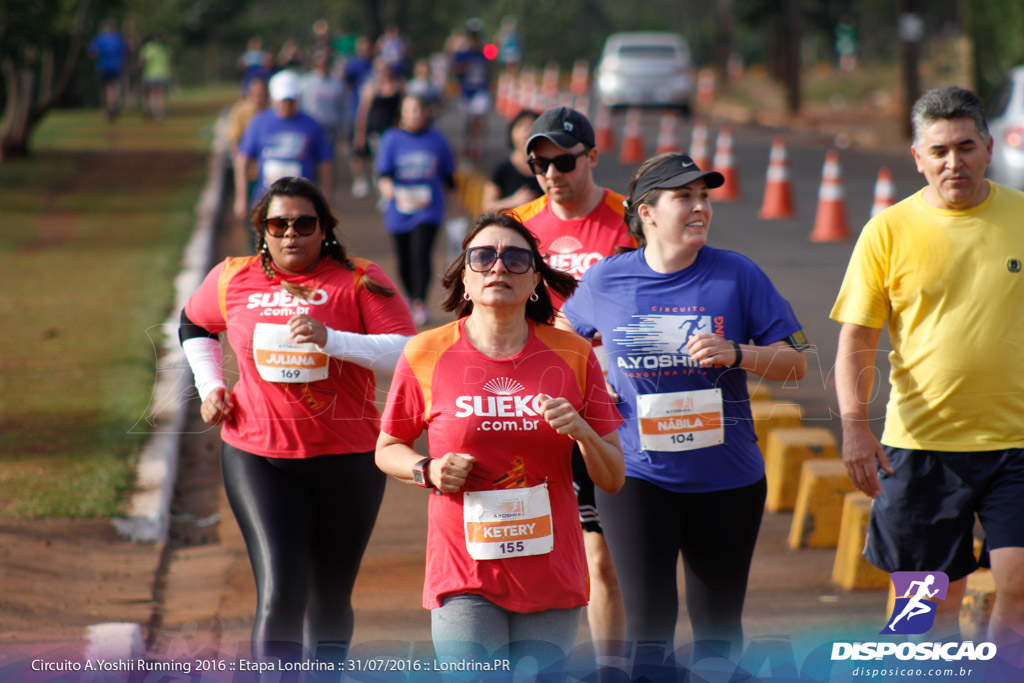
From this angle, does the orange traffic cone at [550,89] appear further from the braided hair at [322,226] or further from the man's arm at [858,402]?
the man's arm at [858,402]

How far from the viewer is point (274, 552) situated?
14.5 feet

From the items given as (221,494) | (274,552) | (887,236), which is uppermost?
(887,236)

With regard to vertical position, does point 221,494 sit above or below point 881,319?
below

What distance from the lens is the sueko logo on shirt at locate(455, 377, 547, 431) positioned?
3.60 meters

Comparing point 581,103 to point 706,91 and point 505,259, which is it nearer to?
point 706,91

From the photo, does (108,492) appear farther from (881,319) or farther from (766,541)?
(881,319)

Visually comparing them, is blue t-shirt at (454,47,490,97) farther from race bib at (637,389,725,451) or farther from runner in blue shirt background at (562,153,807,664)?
race bib at (637,389,725,451)

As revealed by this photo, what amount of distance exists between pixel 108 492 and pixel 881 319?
14.4ft

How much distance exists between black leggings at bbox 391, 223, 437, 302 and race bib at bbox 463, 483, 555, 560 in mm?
7262

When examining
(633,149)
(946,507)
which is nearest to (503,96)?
(633,149)

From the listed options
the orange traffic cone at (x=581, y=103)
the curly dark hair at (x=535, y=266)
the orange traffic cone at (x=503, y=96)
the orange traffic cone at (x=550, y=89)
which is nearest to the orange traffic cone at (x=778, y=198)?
the curly dark hair at (x=535, y=266)

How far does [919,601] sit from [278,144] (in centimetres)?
816

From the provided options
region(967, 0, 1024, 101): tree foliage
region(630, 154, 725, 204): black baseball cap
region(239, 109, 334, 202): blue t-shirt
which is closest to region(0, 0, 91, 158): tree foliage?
region(239, 109, 334, 202): blue t-shirt

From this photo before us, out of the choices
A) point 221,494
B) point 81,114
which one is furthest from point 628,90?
point 221,494
